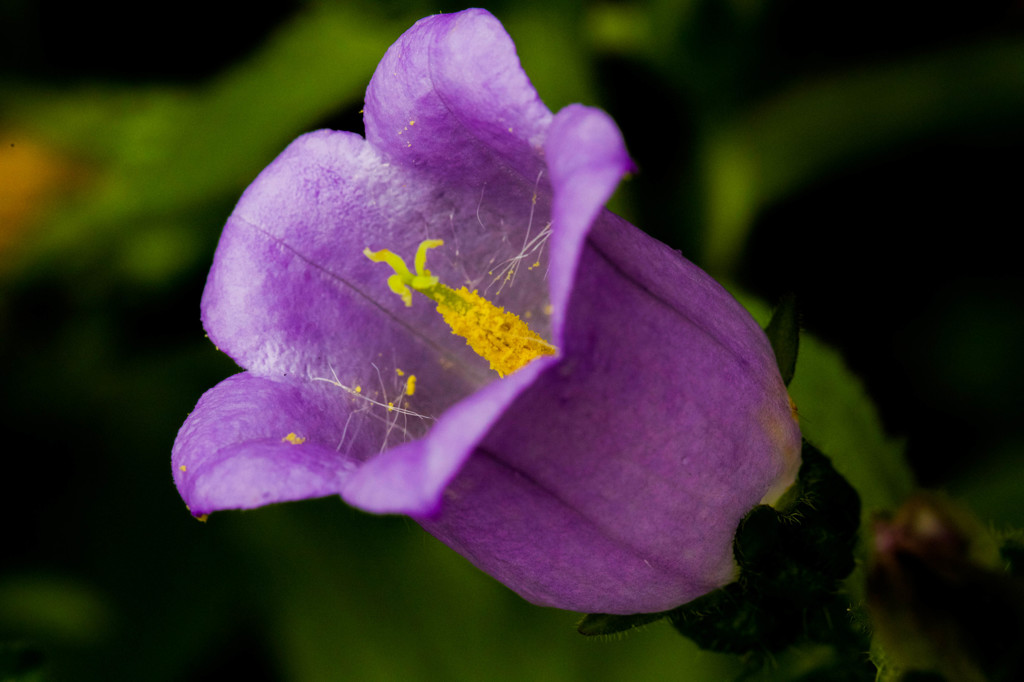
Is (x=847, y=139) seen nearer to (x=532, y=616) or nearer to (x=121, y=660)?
(x=532, y=616)

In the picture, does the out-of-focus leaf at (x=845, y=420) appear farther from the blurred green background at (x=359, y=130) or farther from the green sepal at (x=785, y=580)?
the green sepal at (x=785, y=580)

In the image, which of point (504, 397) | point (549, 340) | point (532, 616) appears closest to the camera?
point (504, 397)

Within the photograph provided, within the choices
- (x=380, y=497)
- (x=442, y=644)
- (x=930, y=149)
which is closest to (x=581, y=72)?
(x=930, y=149)

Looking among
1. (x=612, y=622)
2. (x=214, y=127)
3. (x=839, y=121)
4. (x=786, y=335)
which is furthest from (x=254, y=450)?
(x=839, y=121)

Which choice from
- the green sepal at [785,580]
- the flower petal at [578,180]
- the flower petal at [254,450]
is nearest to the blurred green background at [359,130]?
the green sepal at [785,580]

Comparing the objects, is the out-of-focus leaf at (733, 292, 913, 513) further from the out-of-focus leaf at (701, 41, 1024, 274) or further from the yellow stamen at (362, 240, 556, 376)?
the yellow stamen at (362, 240, 556, 376)

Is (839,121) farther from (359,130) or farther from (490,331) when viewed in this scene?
(490,331)

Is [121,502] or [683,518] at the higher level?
[683,518]
